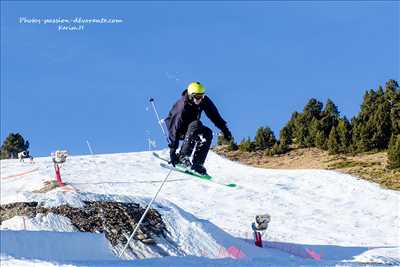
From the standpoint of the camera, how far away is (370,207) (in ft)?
93.7

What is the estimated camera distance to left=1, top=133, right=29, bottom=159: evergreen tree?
4956 centimetres

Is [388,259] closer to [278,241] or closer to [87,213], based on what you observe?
[278,241]

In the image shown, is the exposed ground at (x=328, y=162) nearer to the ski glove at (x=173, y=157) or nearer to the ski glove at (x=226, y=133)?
the ski glove at (x=226, y=133)

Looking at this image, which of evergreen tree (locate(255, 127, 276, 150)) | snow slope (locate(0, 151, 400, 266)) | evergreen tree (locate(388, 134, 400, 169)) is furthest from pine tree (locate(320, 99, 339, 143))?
snow slope (locate(0, 151, 400, 266))

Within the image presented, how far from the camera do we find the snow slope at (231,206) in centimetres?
1986

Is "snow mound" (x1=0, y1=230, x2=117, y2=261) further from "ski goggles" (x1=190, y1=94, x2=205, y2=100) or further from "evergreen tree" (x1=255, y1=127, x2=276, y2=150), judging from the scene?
"evergreen tree" (x1=255, y1=127, x2=276, y2=150)

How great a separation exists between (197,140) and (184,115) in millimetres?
546

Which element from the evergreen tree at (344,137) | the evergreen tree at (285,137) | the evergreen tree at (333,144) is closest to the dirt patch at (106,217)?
the evergreen tree at (333,144)

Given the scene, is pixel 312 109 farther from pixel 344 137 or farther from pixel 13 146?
pixel 13 146

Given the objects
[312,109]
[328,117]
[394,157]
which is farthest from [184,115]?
[312,109]

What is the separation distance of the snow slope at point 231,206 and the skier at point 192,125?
7.90 feet

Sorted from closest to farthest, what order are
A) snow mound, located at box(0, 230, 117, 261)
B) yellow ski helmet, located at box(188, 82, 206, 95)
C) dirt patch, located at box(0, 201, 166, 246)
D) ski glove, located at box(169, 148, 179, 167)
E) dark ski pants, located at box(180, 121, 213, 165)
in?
yellow ski helmet, located at box(188, 82, 206, 95) < snow mound, located at box(0, 230, 117, 261) < dark ski pants, located at box(180, 121, 213, 165) < ski glove, located at box(169, 148, 179, 167) < dirt patch, located at box(0, 201, 166, 246)

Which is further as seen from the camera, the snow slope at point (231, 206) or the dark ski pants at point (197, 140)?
the snow slope at point (231, 206)

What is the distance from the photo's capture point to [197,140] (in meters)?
13.6
